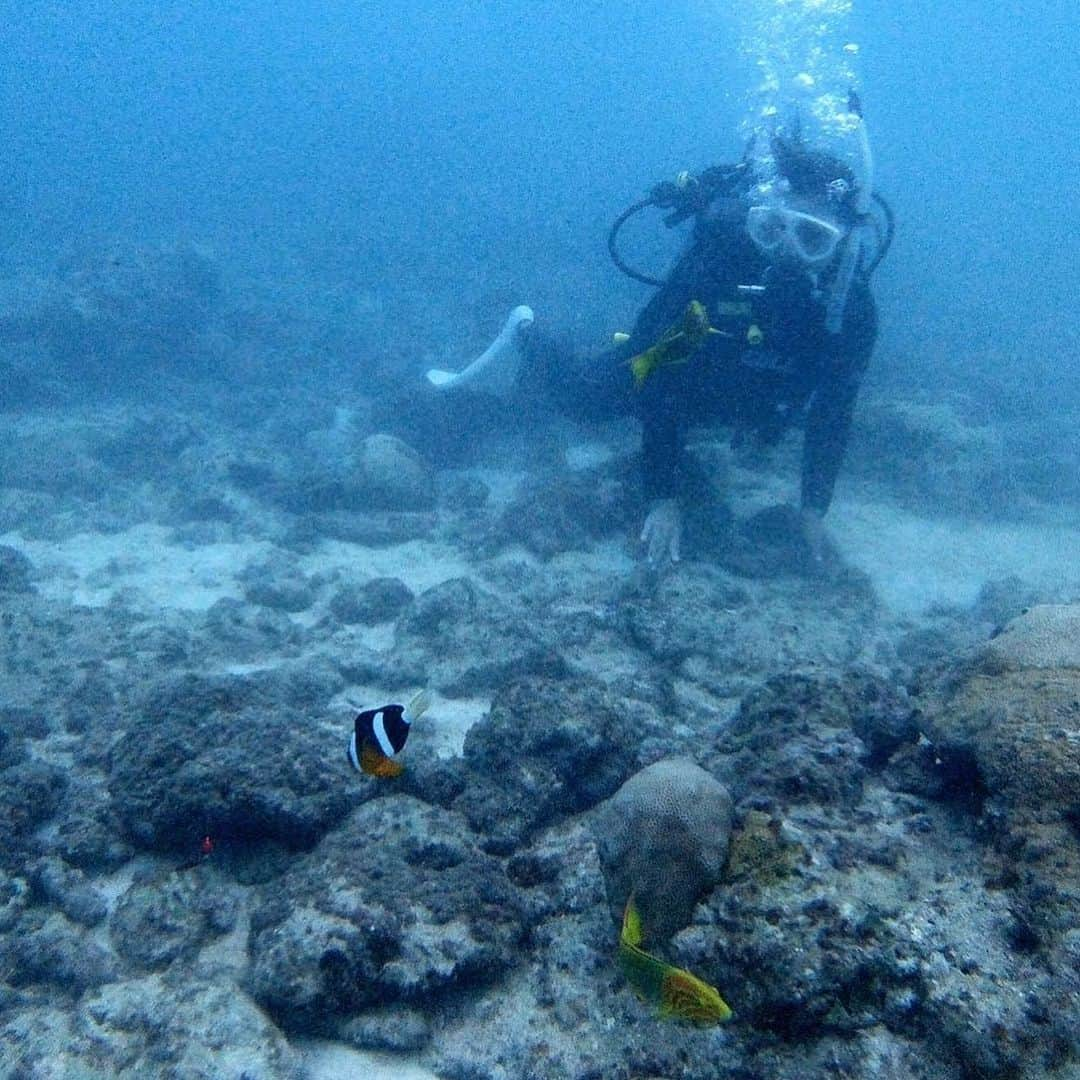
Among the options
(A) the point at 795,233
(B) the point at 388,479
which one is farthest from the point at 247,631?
(A) the point at 795,233

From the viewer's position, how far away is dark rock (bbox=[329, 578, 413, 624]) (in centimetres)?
746

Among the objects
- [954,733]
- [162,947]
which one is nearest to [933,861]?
[954,733]

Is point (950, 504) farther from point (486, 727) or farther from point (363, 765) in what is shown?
point (363, 765)

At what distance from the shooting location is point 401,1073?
2887 millimetres

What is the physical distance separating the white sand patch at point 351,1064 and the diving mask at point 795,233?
731 cm

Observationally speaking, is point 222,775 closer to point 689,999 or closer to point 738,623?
point 689,999

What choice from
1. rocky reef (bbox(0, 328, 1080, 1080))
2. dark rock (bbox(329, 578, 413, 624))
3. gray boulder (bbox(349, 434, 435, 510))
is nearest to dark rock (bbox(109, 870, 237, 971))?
rocky reef (bbox(0, 328, 1080, 1080))

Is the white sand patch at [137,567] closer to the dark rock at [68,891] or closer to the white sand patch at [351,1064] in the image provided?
the dark rock at [68,891]

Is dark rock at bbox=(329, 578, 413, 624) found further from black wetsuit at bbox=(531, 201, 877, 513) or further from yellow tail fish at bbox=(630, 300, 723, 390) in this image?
yellow tail fish at bbox=(630, 300, 723, 390)

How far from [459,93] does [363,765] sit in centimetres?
12675

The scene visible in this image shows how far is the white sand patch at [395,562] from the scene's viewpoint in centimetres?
848

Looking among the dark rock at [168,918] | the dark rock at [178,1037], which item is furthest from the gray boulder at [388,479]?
the dark rock at [178,1037]

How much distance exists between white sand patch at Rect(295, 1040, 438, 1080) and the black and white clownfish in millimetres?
1239

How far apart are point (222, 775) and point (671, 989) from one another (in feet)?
8.46
